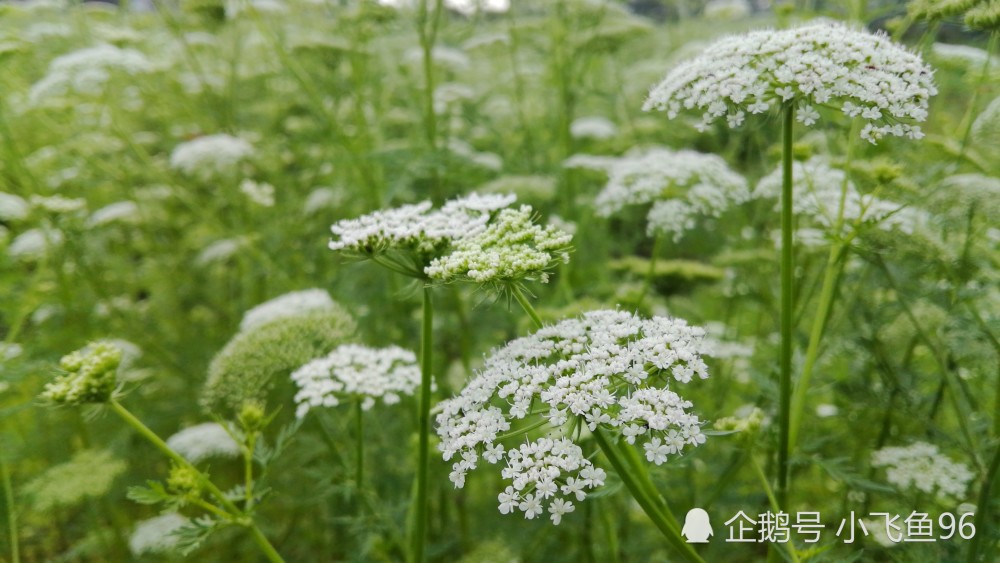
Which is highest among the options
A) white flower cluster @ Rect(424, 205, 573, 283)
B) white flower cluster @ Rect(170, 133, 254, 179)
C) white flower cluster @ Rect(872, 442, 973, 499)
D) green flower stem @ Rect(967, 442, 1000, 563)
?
white flower cluster @ Rect(424, 205, 573, 283)

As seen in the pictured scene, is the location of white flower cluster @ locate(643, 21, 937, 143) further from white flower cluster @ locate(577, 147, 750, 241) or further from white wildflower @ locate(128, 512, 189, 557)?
white wildflower @ locate(128, 512, 189, 557)

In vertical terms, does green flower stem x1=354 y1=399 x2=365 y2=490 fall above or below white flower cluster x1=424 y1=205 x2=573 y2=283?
below

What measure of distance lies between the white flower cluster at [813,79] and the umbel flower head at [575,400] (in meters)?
0.81

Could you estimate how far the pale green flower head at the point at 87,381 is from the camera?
→ 2.16m

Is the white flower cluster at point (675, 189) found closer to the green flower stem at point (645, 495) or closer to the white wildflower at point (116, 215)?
the green flower stem at point (645, 495)

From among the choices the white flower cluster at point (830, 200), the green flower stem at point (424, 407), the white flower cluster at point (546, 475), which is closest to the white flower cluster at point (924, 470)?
the white flower cluster at point (830, 200)

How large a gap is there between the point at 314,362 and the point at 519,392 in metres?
1.11

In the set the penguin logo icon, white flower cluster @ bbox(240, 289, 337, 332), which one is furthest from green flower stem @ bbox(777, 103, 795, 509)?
white flower cluster @ bbox(240, 289, 337, 332)

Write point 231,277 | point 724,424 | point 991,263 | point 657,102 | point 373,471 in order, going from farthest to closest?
point 231,277, point 373,471, point 991,263, point 657,102, point 724,424

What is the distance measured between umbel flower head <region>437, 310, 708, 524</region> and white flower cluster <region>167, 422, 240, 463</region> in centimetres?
190

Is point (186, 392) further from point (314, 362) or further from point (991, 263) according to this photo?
point (991, 263)

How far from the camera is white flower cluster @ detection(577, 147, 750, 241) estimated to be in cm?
363

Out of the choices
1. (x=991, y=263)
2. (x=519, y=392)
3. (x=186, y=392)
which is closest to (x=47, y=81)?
(x=186, y=392)

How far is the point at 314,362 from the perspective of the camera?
108 inches
